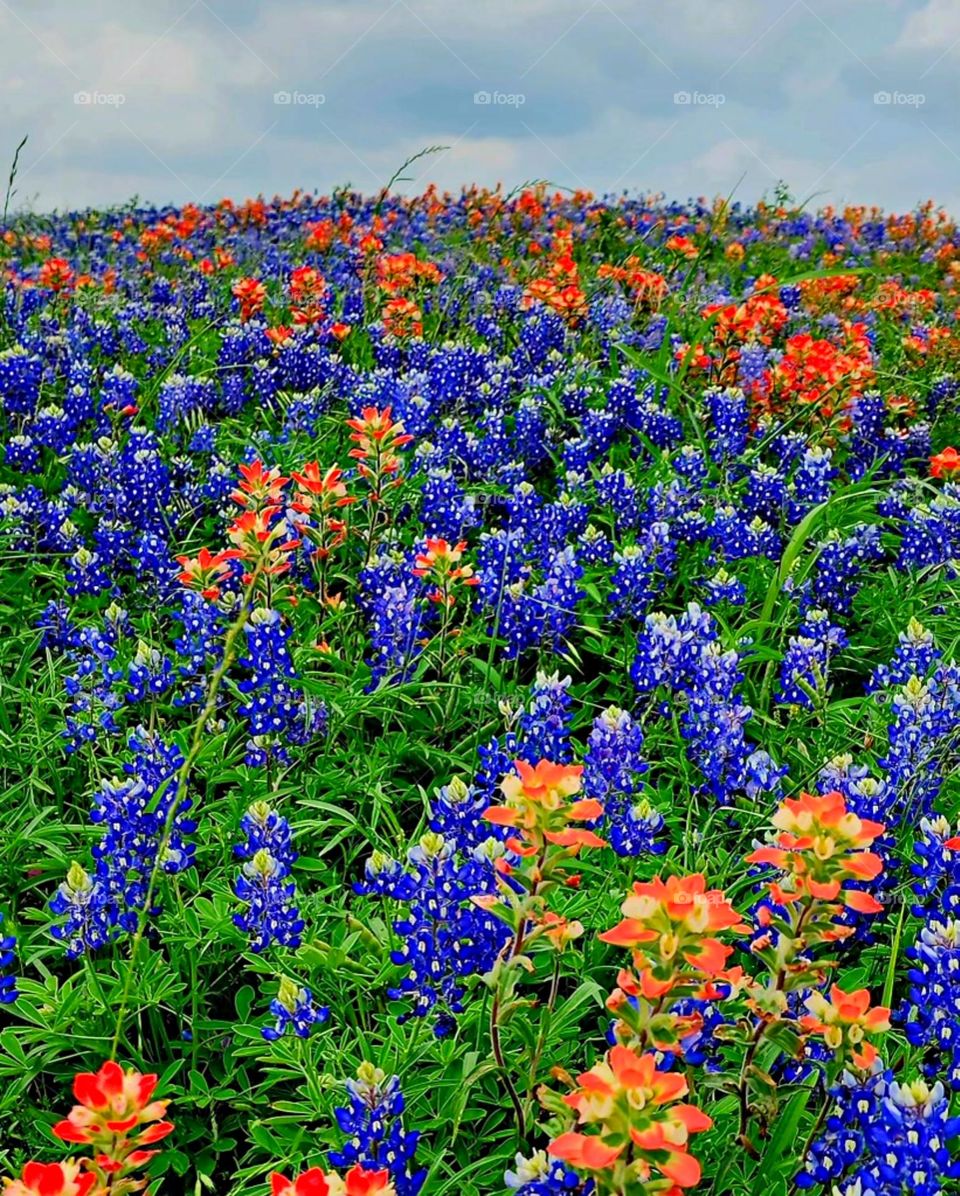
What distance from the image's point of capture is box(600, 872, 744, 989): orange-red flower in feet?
4.82

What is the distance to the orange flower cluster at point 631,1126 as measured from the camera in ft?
4.26

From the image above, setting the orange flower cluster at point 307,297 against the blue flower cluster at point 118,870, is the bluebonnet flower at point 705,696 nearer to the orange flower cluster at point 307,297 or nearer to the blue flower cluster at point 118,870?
the blue flower cluster at point 118,870

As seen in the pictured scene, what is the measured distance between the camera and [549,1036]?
92.0 inches

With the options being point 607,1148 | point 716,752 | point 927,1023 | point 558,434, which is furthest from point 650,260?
point 607,1148

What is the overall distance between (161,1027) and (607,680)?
2003 mm

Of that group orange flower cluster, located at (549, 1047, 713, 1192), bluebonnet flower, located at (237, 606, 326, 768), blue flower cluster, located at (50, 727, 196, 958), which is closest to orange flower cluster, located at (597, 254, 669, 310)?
bluebonnet flower, located at (237, 606, 326, 768)

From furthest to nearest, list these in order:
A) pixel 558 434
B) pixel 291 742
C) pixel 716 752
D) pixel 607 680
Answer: pixel 558 434, pixel 607 680, pixel 291 742, pixel 716 752

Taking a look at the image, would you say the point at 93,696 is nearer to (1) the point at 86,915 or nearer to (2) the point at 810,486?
(1) the point at 86,915

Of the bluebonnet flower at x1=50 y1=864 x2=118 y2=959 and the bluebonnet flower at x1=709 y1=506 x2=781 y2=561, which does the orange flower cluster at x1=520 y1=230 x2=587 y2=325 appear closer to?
the bluebonnet flower at x1=709 y1=506 x2=781 y2=561

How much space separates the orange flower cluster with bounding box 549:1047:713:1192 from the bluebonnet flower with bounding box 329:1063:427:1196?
0.72m

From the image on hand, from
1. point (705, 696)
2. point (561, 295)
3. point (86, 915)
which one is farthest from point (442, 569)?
point (561, 295)

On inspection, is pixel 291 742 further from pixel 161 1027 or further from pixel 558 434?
pixel 558 434

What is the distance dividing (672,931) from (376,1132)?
810 millimetres

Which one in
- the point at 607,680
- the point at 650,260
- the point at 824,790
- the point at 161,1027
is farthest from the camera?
the point at 650,260
